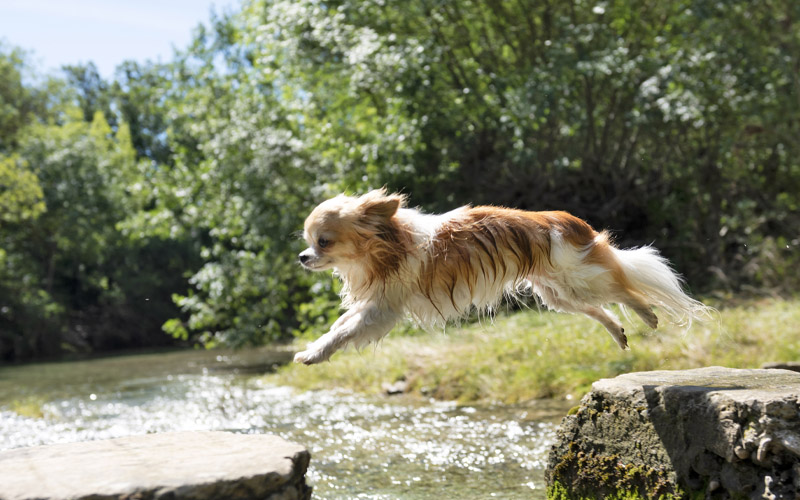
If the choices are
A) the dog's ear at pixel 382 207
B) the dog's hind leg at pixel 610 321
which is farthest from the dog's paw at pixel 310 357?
the dog's hind leg at pixel 610 321

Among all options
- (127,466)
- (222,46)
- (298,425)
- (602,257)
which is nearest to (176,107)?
(222,46)

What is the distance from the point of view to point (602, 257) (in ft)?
16.3

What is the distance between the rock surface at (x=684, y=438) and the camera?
3.43 m

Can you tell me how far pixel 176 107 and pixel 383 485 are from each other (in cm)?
1310

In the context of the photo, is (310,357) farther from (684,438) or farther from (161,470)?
(684,438)

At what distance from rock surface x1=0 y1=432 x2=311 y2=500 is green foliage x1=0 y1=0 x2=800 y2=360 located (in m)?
8.65

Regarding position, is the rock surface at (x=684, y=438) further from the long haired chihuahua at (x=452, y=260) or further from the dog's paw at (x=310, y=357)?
the dog's paw at (x=310, y=357)

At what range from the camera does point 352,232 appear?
15.6 ft

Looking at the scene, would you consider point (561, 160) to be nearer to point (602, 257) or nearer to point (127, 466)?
point (602, 257)

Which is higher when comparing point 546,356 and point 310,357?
point 310,357

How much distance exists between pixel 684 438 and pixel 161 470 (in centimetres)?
254

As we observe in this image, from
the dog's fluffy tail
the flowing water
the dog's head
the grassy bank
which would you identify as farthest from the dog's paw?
the grassy bank

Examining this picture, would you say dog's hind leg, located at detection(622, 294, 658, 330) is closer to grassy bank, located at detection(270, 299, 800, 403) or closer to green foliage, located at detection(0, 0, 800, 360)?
grassy bank, located at detection(270, 299, 800, 403)

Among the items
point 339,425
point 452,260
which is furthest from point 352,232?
point 339,425
